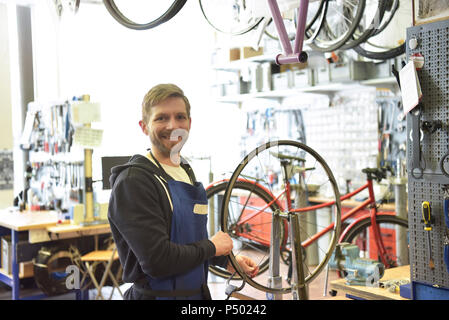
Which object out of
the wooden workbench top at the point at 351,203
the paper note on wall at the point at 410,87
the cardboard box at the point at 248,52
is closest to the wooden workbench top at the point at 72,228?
the wooden workbench top at the point at 351,203

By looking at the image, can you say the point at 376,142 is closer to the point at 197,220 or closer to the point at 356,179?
the point at 356,179

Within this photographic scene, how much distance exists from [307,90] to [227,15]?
7.07 feet

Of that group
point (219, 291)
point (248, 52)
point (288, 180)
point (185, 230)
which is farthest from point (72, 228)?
point (248, 52)

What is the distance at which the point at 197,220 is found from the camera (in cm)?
147

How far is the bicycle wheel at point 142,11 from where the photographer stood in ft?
6.82

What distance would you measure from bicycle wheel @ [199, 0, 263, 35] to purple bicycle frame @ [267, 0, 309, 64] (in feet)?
3.33

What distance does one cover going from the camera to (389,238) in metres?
4.31

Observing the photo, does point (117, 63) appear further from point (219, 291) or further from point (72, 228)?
point (219, 291)

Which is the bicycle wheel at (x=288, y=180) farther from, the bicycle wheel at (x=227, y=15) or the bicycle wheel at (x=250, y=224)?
the bicycle wheel at (x=227, y=15)

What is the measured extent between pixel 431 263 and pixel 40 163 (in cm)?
371

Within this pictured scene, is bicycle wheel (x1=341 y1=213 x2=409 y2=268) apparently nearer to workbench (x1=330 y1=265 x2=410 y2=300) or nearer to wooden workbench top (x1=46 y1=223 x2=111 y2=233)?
workbench (x1=330 y1=265 x2=410 y2=300)

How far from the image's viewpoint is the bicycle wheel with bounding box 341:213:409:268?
338cm

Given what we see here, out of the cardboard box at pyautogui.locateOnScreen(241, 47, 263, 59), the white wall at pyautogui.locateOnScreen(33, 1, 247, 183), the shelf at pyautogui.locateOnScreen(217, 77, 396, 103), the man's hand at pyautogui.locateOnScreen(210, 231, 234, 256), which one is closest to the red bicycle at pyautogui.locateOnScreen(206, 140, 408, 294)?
the man's hand at pyautogui.locateOnScreen(210, 231, 234, 256)

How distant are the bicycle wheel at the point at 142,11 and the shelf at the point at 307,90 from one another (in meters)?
2.68
